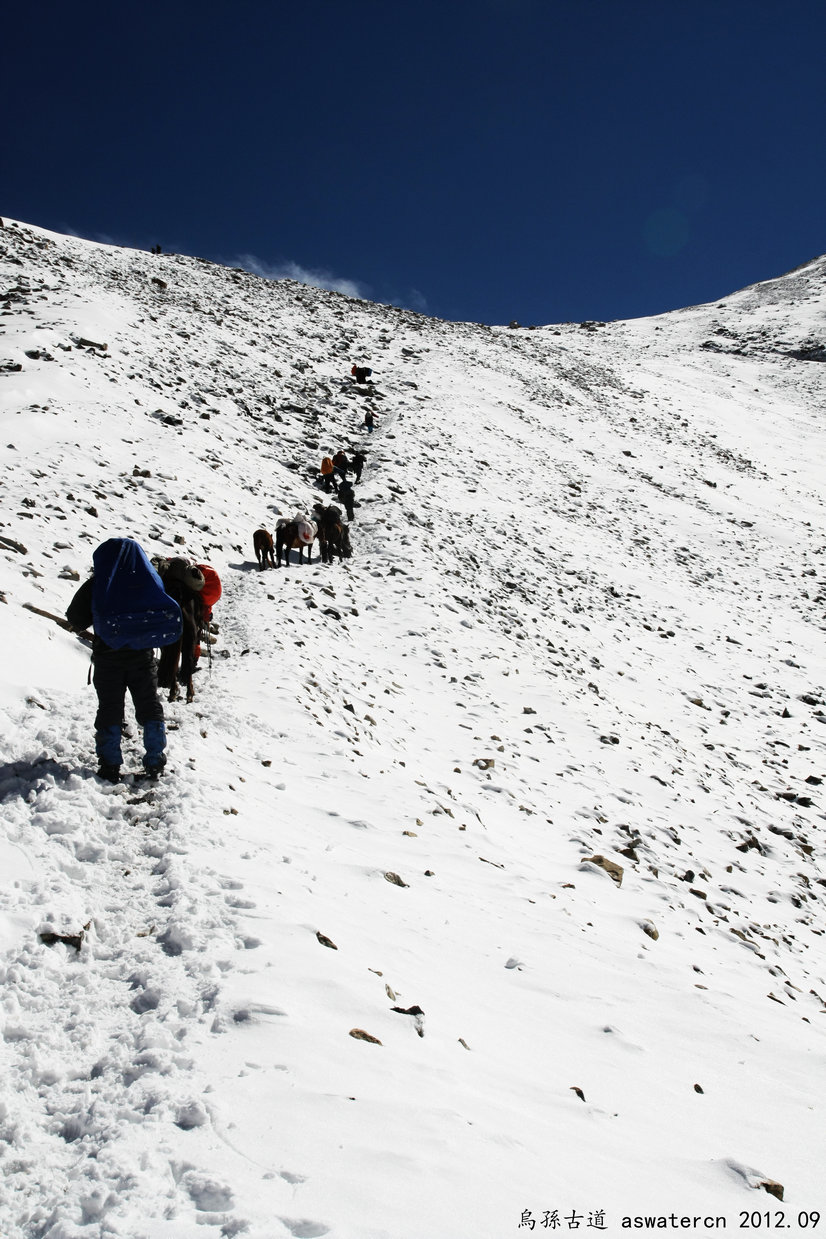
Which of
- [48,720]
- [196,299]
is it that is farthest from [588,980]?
[196,299]

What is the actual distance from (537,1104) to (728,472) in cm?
3577

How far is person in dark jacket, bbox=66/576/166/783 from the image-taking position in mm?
5527

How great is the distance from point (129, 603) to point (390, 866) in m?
3.26

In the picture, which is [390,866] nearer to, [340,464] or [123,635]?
[123,635]

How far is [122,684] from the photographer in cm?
572

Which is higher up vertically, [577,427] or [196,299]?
[196,299]

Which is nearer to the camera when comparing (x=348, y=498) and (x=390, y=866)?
(x=390, y=866)

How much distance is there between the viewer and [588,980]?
5.23 metres

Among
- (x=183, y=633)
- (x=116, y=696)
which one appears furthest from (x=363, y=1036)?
(x=183, y=633)

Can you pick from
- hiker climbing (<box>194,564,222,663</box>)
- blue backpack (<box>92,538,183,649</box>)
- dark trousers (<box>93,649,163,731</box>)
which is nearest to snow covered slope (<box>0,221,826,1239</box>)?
dark trousers (<box>93,649,163,731</box>)

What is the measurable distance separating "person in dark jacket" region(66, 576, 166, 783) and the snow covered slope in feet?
0.89

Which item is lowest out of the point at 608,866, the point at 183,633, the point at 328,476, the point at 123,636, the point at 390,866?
the point at 608,866

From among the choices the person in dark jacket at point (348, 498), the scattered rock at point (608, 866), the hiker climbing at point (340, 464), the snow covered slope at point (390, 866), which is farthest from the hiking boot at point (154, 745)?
the hiker climbing at point (340, 464)

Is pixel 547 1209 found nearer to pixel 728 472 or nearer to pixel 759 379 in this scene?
pixel 728 472
